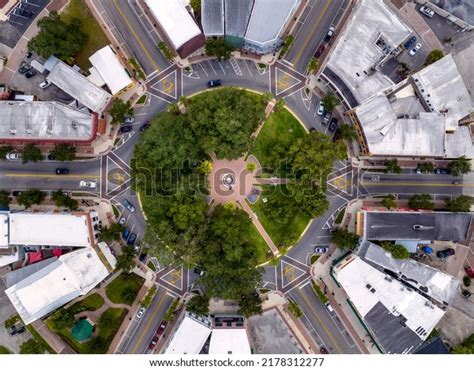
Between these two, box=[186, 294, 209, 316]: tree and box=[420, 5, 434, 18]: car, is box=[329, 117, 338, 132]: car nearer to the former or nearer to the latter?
box=[420, 5, 434, 18]: car

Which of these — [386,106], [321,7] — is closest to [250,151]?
[386,106]

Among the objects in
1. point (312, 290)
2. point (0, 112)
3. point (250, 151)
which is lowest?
point (312, 290)

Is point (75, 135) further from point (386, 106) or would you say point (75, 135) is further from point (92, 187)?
point (386, 106)

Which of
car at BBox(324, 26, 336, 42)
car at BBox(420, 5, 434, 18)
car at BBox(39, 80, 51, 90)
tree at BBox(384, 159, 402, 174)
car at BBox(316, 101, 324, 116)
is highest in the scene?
car at BBox(420, 5, 434, 18)

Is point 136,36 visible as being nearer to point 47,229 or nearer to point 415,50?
point 47,229

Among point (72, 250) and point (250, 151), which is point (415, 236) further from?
point (72, 250)

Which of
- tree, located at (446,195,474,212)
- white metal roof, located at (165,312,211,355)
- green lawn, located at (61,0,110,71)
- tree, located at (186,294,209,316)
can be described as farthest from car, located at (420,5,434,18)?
white metal roof, located at (165,312,211,355)

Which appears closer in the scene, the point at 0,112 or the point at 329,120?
the point at 0,112

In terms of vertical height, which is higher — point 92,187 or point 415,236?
point 415,236
